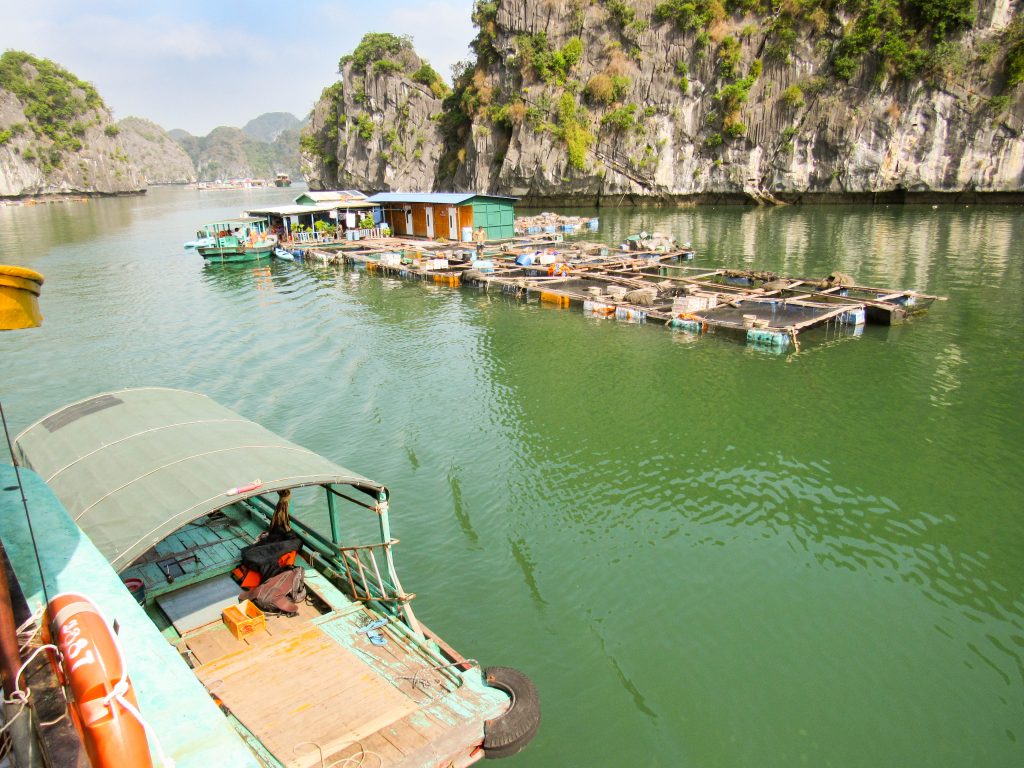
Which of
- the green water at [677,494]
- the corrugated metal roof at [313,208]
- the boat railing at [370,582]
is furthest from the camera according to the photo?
the corrugated metal roof at [313,208]

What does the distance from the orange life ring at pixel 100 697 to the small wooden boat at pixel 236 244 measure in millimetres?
44601

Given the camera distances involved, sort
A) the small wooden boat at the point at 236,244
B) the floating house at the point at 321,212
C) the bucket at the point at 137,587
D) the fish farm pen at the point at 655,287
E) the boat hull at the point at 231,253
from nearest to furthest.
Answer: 1. the bucket at the point at 137,587
2. the fish farm pen at the point at 655,287
3. the boat hull at the point at 231,253
4. the small wooden boat at the point at 236,244
5. the floating house at the point at 321,212

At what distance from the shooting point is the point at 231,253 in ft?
140

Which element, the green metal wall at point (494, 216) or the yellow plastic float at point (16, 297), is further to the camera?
the green metal wall at point (494, 216)

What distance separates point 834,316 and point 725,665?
19.8 metres

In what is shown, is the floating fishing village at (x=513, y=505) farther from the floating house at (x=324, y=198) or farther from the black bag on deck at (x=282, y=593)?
the floating house at (x=324, y=198)

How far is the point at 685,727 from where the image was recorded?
8.46 meters

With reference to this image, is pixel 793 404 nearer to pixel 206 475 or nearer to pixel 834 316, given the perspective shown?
pixel 834 316

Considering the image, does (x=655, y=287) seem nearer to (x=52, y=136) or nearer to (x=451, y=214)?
(x=451, y=214)

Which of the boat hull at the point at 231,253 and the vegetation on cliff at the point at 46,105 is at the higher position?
the vegetation on cliff at the point at 46,105

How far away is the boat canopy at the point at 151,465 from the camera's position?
776 centimetres

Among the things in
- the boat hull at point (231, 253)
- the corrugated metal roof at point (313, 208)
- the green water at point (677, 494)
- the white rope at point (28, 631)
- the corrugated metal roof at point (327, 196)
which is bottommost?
the green water at point (677, 494)

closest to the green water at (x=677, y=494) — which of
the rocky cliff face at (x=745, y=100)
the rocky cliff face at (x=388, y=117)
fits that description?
the rocky cliff face at (x=745, y=100)

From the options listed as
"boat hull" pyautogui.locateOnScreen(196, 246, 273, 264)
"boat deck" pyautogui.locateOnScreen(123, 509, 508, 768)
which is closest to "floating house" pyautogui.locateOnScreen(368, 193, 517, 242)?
"boat hull" pyautogui.locateOnScreen(196, 246, 273, 264)
